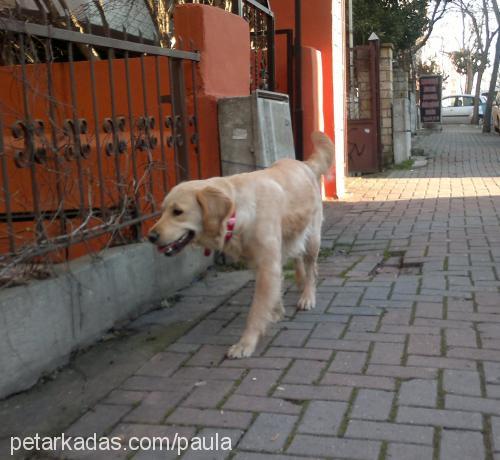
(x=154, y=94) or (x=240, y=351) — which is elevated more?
(x=154, y=94)

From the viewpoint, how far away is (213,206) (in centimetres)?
350

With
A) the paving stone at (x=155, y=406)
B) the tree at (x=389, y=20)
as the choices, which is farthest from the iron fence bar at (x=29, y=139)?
the tree at (x=389, y=20)

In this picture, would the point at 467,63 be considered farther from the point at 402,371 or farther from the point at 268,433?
the point at 268,433

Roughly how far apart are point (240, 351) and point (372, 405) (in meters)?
0.96

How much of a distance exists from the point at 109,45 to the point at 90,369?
7.09 feet

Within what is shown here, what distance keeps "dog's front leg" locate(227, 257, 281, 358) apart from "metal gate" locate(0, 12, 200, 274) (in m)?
1.13

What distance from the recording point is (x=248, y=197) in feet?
12.5

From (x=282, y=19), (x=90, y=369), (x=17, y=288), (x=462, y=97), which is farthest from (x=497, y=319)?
(x=462, y=97)

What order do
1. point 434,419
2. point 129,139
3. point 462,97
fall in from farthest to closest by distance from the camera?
1. point 462,97
2. point 129,139
3. point 434,419

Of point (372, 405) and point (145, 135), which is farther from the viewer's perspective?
point (145, 135)

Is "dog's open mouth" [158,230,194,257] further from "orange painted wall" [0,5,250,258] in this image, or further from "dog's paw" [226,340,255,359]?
"orange painted wall" [0,5,250,258]

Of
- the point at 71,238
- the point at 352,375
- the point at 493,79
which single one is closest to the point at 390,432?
the point at 352,375

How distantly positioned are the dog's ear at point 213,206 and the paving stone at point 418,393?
1310 mm

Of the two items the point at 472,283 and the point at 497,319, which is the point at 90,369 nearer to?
the point at 497,319
